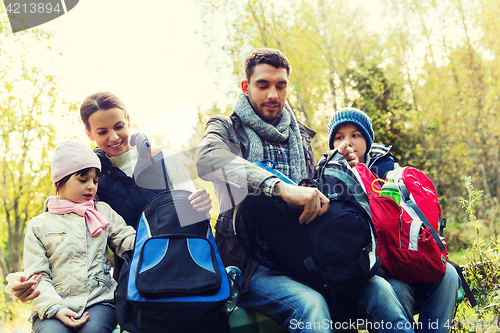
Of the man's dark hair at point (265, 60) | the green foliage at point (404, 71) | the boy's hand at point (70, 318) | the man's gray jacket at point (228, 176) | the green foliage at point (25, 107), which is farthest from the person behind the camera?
the green foliage at point (404, 71)

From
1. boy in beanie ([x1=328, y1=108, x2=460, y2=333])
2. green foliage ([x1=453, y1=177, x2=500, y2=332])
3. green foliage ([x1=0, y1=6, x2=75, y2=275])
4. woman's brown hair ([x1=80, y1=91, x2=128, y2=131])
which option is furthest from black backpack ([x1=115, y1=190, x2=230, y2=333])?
green foliage ([x1=0, y1=6, x2=75, y2=275])

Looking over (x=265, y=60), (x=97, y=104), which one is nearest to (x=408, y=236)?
(x=265, y=60)

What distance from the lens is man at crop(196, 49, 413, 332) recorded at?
5.49 ft

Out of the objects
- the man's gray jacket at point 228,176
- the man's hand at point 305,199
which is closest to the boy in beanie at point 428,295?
the man's hand at point 305,199

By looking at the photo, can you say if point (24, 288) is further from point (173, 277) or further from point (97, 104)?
point (97, 104)

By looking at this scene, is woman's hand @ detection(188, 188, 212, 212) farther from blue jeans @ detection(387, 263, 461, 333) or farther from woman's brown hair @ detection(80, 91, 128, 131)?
blue jeans @ detection(387, 263, 461, 333)

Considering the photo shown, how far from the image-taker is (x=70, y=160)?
6.33 ft

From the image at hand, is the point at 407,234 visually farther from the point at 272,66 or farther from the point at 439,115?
the point at 439,115

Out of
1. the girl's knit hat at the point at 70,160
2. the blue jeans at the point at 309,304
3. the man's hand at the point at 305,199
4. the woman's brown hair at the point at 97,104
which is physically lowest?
the blue jeans at the point at 309,304

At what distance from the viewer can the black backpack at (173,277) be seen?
150cm

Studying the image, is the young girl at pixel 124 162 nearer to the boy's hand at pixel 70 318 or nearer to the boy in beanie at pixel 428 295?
the boy's hand at pixel 70 318

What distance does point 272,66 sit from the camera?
2.27m

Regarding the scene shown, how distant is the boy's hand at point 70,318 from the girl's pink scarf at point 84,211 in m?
0.42

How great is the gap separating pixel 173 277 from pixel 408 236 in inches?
50.8
